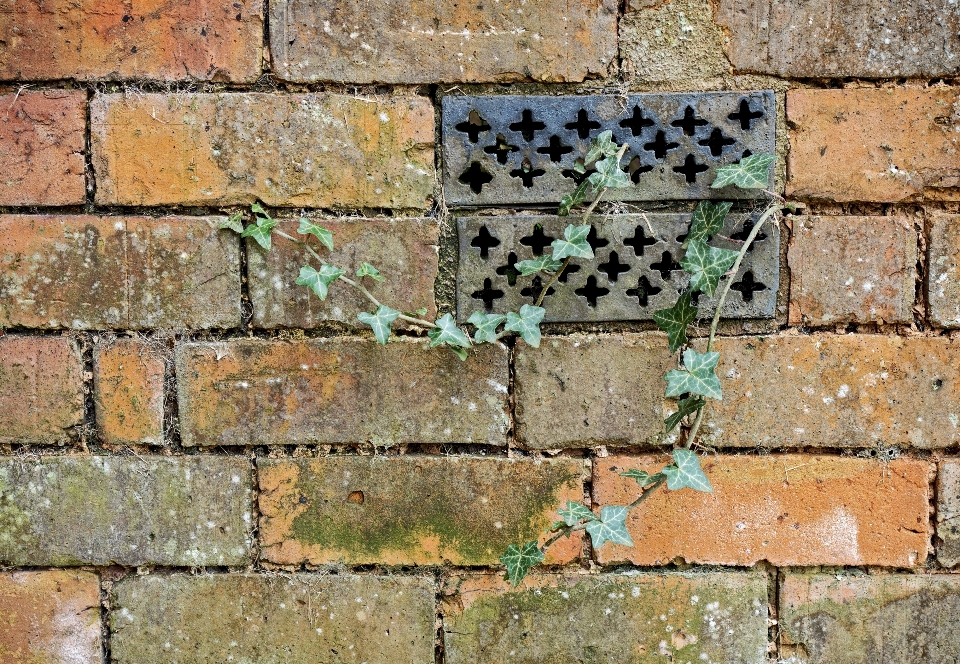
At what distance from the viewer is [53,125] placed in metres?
1.25

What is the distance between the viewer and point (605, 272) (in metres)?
1.29

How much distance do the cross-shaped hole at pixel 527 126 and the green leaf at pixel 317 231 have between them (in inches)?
15.7

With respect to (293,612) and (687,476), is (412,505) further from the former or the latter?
(687,476)

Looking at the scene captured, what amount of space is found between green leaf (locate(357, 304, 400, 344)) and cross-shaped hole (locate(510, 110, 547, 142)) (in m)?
0.42

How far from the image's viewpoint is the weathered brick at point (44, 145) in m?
1.25

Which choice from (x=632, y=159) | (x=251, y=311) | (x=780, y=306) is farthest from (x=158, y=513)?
(x=780, y=306)

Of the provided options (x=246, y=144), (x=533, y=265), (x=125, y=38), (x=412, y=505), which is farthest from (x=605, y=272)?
(x=125, y=38)

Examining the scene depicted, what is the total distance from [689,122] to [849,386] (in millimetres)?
581

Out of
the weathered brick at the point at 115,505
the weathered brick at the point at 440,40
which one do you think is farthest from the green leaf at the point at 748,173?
the weathered brick at the point at 115,505

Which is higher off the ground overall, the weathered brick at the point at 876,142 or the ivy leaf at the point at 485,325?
the weathered brick at the point at 876,142

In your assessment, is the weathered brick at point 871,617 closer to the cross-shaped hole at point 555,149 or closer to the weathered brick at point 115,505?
the cross-shaped hole at point 555,149

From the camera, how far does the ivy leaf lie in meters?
1.23

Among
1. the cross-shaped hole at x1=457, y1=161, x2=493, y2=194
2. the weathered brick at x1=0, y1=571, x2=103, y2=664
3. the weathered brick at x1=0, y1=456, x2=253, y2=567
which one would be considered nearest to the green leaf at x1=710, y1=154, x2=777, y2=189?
the cross-shaped hole at x1=457, y1=161, x2=493, y2=194

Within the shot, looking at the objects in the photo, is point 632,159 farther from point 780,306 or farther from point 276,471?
point 276,471
